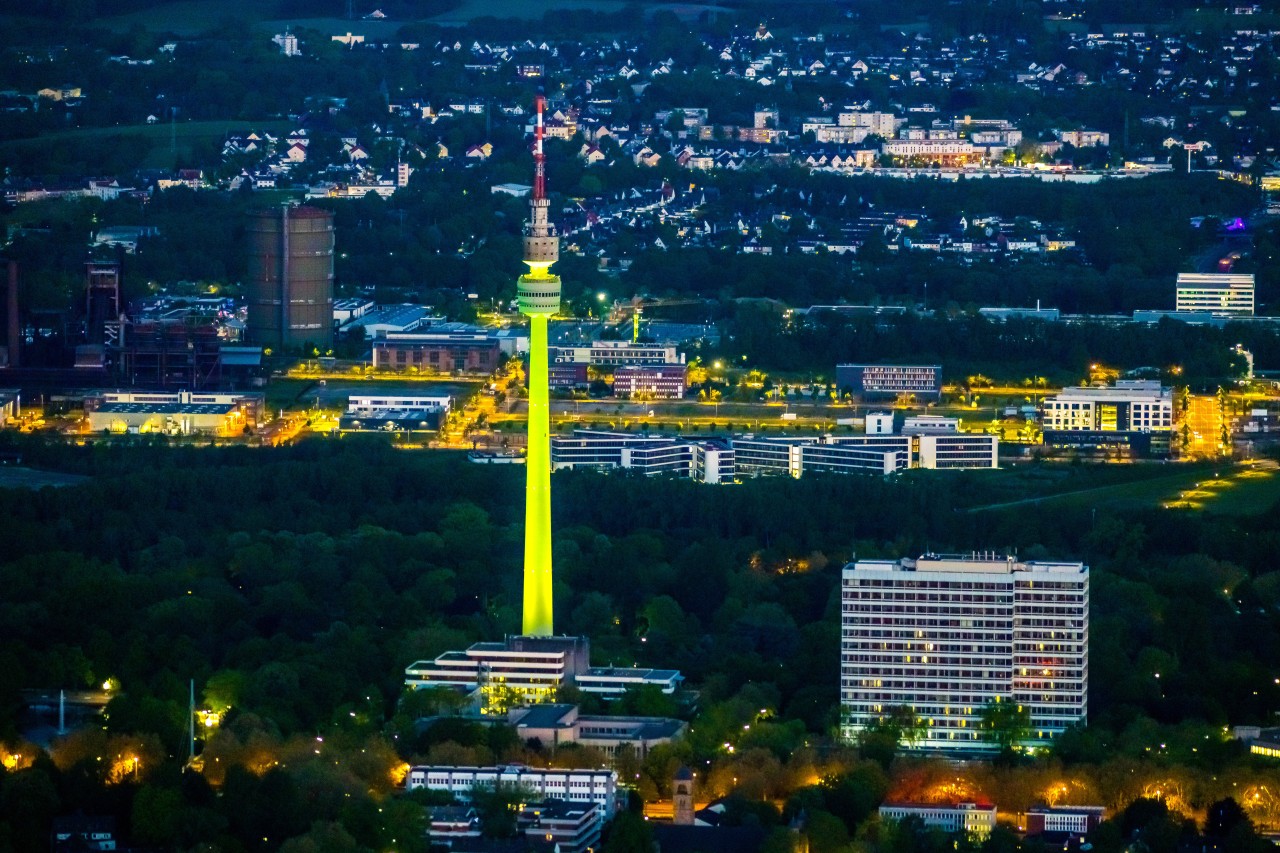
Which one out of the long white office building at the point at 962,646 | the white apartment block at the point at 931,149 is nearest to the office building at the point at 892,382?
the long white office building at the point at 962,646

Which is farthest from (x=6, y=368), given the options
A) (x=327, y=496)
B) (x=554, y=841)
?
(x=554, y=841)

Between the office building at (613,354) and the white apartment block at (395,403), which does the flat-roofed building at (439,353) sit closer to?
the office building at (613,354)

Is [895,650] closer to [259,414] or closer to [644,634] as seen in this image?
[644,634]

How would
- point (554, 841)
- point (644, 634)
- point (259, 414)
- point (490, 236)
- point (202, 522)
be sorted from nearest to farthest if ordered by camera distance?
point (554, 841)
point (644, 634)
point (202, 522)
point (259, 414)
point (490, 236)

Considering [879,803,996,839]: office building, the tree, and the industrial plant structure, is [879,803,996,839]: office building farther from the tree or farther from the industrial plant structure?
the industrial plant structure

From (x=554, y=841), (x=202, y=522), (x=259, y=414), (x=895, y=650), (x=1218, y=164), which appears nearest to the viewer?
(x=554, y=841)

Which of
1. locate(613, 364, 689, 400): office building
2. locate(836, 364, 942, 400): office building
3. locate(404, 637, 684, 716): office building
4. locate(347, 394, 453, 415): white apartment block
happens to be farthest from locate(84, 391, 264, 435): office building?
locate(404, 637, 684, 716): office building

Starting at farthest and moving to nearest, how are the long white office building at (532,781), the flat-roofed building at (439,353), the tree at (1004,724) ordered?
the flat-roofed building at (439,353) < the tree at (1004,724) < the long white office building at (532,781)
